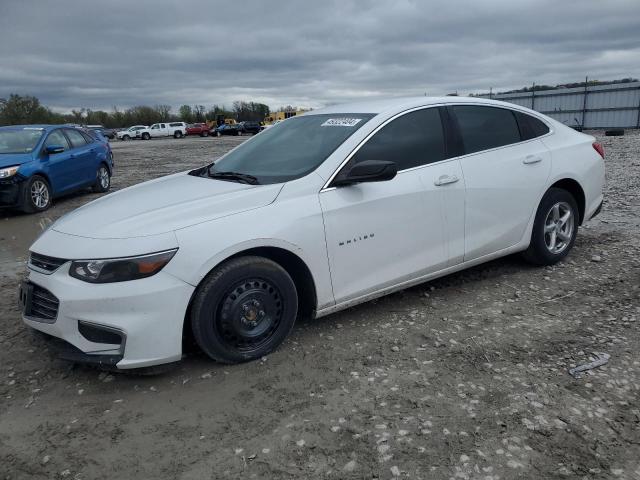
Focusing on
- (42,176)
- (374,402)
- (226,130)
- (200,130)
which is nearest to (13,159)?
(42,176)

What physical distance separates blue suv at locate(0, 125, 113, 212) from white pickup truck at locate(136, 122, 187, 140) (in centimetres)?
5091

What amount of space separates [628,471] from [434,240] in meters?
2.03

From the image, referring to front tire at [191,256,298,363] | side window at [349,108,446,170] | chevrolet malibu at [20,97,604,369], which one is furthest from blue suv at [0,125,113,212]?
side window at [349,108,446,170]

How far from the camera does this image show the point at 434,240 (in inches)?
158

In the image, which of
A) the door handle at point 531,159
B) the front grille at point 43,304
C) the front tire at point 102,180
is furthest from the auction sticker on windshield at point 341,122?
the front tire at point 102,180

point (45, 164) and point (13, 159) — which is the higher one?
point (13, 159)

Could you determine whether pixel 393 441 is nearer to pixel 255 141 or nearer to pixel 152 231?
pixel 152 231

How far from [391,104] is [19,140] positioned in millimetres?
7914

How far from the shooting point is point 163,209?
3299mm

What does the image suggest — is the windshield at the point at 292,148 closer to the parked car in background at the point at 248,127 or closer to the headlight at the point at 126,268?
the headlight at the point at 126,268

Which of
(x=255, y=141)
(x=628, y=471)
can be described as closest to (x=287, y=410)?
(x=628, y=471)

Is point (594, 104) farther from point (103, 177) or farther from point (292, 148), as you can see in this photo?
point (292, 148)

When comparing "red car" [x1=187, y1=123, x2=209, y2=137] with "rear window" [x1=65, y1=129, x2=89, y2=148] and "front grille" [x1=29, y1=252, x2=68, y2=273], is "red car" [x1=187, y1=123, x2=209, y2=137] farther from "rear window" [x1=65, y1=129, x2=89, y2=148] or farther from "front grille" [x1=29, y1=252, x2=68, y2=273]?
"front grille" [x1=29, y1=252, x2=68, y2=273]

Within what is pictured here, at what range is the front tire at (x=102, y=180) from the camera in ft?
36.0
